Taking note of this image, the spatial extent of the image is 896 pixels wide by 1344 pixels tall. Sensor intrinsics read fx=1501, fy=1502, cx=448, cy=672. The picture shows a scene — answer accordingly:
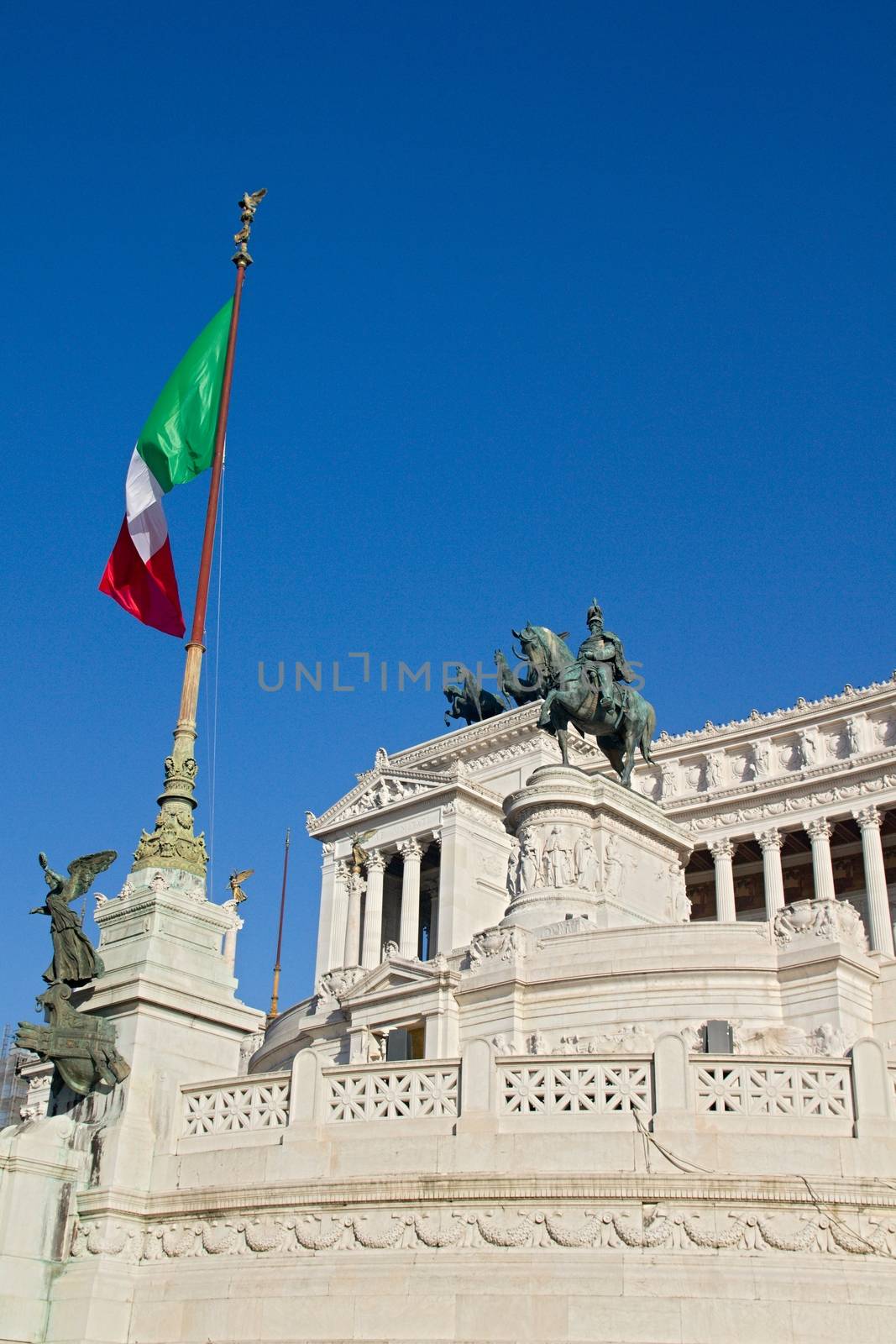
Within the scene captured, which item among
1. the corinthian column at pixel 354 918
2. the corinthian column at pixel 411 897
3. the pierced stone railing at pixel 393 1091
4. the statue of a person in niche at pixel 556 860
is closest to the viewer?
the pierced stone railing at pixel 393 1091

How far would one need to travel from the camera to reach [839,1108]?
47.2 feet

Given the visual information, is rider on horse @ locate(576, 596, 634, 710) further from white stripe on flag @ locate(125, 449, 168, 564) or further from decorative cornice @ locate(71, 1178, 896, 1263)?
decorative cornice @ locate(71, 1178, 896, 1263)

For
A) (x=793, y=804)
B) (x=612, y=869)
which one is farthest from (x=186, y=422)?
(x=793, y=804)

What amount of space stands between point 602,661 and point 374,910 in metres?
31.6

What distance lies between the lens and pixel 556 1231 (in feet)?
46.2

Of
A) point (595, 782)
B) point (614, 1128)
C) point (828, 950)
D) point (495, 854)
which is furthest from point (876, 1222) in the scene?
point (495, 854)

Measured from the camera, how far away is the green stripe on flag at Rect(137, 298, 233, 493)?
24.5 metres

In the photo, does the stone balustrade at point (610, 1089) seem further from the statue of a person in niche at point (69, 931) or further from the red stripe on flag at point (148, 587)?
the red stripe on flag at point (148, 587)

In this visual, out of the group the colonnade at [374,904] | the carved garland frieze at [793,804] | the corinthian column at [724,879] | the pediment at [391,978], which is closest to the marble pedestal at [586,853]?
the pediment at [391,978]

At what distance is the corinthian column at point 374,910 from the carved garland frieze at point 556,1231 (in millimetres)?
52489

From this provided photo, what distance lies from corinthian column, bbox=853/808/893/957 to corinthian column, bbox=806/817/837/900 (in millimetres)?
1505

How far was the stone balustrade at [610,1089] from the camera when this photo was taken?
1438 centimetres

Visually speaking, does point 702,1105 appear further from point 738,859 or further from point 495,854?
point 738,859

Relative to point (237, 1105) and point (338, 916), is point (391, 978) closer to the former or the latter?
point (237, 1105)
